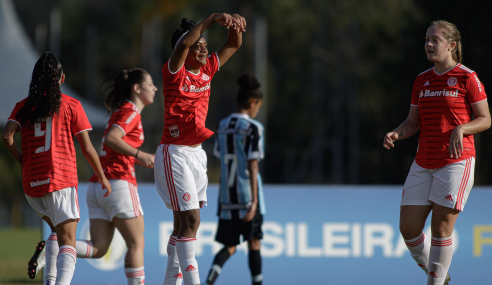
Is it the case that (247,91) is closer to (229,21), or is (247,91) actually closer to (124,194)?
(124,194)

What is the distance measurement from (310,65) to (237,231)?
84.0ft

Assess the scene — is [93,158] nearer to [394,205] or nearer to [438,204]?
[438,204]

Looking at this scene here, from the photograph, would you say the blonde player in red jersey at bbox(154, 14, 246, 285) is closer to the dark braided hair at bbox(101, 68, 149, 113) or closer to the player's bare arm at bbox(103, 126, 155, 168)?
the player's bare arm at bbox(103, 126, 155, 168)

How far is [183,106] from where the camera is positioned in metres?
4.76

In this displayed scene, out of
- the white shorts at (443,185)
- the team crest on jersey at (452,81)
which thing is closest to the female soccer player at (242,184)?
the white shorts at (443,185)

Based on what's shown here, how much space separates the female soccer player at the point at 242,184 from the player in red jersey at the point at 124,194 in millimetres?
1214

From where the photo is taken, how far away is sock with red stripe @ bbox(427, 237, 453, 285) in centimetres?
479

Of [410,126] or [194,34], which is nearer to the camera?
[194,34]

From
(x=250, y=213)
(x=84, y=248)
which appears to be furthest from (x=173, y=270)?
(x=250, y=213)

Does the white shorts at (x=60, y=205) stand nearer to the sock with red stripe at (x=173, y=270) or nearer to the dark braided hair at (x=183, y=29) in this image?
the sock with red stripe at (x=173, y=270)

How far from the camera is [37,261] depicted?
5.45 meters

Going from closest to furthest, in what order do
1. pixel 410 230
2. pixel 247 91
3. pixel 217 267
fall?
pixel 410 230
pixel 217 267
pixel 247 91

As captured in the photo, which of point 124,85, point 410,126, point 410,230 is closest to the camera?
point 410,230

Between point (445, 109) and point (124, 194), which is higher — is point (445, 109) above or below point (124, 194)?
above
